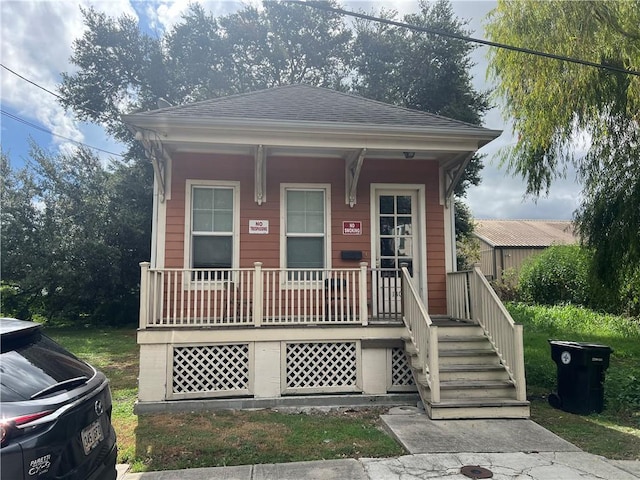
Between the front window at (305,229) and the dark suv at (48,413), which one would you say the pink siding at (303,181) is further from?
the dark suv at (48,413)

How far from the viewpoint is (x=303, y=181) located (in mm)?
7105

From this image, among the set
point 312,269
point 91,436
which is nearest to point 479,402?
point 312,269

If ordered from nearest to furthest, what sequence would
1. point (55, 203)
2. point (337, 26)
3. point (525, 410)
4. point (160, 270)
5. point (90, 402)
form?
point (90, 402), point (525, 410), point (160, 270), point (55, 203), point (337, 26)

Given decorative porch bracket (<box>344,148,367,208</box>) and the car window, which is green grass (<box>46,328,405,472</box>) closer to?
the car window

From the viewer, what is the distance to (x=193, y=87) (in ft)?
62.1

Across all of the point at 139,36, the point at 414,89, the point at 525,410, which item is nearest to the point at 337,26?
the point at 414,89

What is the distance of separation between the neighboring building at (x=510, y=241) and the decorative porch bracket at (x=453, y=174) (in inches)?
683

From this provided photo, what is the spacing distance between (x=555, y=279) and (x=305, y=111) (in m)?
13.6

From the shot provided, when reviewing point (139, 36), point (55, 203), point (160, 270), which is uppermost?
point (139, 36)

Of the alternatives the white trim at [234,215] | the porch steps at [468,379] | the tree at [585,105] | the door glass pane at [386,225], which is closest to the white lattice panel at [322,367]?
the porch steps at [468,379]

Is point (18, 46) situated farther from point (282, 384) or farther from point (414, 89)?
point (414, 89)

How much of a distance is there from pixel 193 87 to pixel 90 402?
18666mm

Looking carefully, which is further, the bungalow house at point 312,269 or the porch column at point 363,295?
the porch column at point 363,295

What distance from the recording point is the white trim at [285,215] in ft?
22.8
